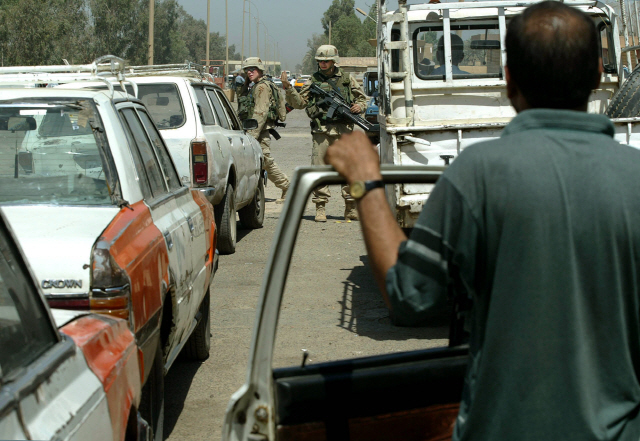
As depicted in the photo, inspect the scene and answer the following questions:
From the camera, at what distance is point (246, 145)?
33.1ft

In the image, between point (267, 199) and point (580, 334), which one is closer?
point (580, 334)

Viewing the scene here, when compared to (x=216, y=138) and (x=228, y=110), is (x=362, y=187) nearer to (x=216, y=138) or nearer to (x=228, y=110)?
(x=216, y=138)

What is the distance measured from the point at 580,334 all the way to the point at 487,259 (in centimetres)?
24

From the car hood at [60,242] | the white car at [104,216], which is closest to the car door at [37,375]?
the car hood at [60,242]

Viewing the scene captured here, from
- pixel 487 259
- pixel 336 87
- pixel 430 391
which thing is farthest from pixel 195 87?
pixel 487 259

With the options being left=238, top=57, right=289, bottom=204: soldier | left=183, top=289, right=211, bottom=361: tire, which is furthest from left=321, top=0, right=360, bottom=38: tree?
left=183, top=289, right=211, bottom=361: tire

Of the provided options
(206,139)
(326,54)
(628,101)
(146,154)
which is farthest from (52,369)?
(326,54)

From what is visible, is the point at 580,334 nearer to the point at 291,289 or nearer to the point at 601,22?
the point at 291,289

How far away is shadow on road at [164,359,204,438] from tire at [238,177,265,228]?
534cm

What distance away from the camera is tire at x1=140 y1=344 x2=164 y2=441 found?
138 inches

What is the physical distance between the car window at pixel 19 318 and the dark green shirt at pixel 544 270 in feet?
3.36

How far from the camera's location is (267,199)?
45.5 ft

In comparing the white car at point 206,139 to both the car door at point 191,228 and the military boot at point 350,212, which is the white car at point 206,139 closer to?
the military boot at point 350,212

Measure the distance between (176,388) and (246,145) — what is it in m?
5.55
